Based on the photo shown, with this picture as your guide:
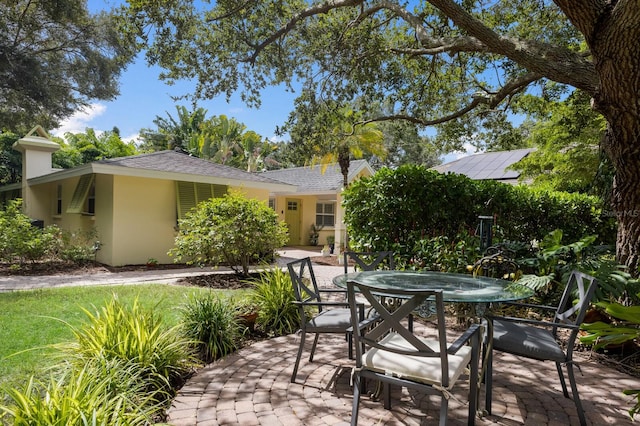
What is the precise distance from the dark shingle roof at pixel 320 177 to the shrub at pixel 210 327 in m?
12.9

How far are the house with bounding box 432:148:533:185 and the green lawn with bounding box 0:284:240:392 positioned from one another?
13724 millimetres

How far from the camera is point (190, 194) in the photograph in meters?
11.9

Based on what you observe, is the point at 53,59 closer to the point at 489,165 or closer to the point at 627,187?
the point at 627,187

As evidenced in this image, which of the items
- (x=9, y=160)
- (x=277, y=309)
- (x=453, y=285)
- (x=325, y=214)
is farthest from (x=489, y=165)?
(x=9, y=160)

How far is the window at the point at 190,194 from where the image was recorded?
38.3ft

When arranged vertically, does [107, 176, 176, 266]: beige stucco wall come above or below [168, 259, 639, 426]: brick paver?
above

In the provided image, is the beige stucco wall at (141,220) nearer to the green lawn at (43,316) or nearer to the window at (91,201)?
the window at (91,201)

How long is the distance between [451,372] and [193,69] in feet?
26.5

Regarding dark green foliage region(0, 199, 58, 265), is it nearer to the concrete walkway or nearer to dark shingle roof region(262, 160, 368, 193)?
the concrete walkway

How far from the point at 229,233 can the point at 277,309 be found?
3.87m

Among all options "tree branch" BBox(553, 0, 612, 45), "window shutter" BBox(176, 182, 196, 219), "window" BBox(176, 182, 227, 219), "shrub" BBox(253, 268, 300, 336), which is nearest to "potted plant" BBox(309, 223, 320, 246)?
"window" BBox(176, 182, 227, 219)

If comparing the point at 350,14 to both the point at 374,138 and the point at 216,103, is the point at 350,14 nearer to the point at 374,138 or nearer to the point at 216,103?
the point at 216,103

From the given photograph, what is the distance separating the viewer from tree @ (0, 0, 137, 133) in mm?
10031

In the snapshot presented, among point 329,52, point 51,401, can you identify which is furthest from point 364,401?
point 329,52
